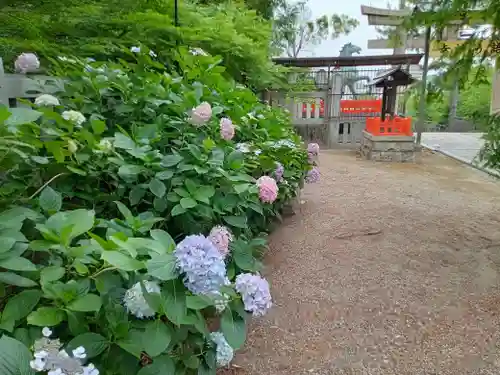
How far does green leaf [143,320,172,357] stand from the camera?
720 mm

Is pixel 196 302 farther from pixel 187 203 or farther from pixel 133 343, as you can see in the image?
pixel 187 203

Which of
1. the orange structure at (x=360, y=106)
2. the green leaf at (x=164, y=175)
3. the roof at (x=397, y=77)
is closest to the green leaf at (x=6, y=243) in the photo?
the green leaf at (x=164, y=175)

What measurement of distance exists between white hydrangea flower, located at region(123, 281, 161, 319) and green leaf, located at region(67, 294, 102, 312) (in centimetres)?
5

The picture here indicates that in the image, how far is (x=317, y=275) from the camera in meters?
2.45

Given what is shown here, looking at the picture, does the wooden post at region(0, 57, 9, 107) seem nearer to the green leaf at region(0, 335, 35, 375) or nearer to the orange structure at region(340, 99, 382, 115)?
the green leaf at region(0, 335, 35, 375)

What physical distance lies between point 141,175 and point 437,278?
75.9 inches

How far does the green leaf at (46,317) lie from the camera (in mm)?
691

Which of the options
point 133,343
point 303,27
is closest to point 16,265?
point 133,343

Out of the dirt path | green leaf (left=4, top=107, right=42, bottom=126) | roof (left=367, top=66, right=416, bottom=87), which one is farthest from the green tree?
green leaf (left=4, top=107, right=42, bottom=126)

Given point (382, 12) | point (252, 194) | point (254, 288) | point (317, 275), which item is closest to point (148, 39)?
point (252, 194)

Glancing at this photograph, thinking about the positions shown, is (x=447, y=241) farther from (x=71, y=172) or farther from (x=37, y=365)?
(x=37, y=365)

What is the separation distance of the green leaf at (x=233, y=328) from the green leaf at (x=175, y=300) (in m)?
0.16

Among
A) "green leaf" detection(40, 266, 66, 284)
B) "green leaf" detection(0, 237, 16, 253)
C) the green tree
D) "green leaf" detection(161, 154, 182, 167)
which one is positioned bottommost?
"green leaf" detection(40, 266, 66, 284)

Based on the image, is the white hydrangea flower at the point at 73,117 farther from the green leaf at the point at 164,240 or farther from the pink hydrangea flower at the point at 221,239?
the green leaf at the point at 164,240
